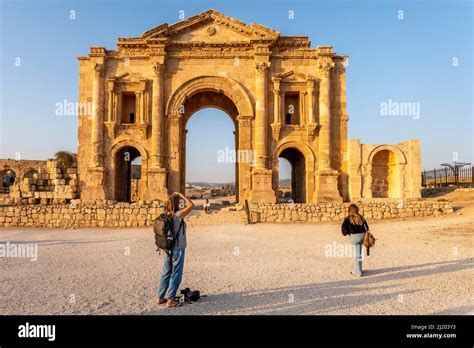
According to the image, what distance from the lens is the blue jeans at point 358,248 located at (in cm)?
636

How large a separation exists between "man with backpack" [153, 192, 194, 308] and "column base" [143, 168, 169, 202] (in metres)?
14.3

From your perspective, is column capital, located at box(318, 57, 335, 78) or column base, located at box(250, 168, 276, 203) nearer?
column base, located at box(250, 168, 276, 203)

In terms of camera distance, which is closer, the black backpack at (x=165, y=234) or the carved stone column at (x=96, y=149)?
the black backpack at (x=165, y=234)

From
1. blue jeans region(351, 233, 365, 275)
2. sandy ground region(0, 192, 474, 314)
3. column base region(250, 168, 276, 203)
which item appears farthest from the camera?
column base region(250, 168, 276, 203)

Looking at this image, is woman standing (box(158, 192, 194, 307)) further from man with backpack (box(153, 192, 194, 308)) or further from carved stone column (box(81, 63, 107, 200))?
carved stone column (box(81, 63, 107, 200))

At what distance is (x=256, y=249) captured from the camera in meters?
9.57

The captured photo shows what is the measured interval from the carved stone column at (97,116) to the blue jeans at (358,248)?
657 inches

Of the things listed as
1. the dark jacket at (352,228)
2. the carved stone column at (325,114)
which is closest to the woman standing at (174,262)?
the dark jacket at (352,228)

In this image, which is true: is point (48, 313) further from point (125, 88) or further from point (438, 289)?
point (125, 88)

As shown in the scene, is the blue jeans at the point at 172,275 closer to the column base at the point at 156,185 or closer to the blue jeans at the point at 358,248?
the blue jeans at the point at 358,248

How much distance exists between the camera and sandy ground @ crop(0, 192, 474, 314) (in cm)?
470

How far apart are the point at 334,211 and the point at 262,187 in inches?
168

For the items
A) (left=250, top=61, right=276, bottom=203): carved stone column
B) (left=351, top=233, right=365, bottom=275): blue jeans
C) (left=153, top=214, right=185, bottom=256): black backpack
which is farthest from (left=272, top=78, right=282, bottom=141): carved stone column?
(left=153, top=214, right=185, bottom=256): black backpack
